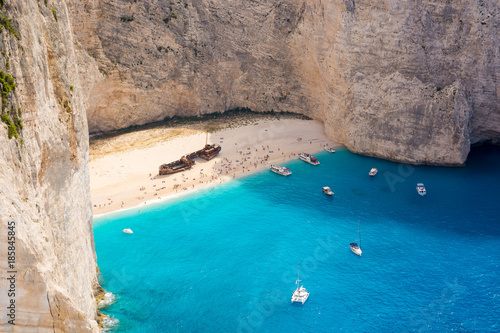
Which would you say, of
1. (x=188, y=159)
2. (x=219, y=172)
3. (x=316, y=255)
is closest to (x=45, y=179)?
(x=316, y=255)

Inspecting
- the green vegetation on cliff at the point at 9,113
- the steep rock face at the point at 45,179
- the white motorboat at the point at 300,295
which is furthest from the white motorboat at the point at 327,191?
the green vegetation on cliff at the point at 9,113

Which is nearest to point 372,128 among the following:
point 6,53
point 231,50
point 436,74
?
point 436,74

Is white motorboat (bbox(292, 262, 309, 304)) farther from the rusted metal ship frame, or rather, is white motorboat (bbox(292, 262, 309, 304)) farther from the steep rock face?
the rusted metal ship frame

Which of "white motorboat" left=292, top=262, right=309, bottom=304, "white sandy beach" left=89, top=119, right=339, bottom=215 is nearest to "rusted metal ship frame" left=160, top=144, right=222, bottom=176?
"white sandy beach" left=89, top=119, right=339, bottom=215

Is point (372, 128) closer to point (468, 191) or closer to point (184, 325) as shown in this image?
point (468, 191)

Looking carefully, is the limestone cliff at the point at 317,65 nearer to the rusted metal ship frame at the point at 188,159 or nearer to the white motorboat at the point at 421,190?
the white motorboat at the point at 421,190

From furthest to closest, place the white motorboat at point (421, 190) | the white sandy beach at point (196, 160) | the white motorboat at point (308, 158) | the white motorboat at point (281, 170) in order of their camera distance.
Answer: the white motorboat at point (308, 158) < the white motorboat at point (281, 170) < the white sandy beach at point (196, 160) < the white motorboat at point (421, 190)

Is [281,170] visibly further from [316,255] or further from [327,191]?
[316,255]
